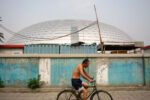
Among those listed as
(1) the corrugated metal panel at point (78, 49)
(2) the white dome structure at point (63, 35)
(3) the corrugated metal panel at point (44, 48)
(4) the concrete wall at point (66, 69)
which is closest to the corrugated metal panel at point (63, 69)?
(4) the concrete wall at point (66, 69)

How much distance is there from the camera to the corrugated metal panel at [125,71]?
866 centimetres

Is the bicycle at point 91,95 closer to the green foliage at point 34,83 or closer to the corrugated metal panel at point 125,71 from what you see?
the green foliage at point 34,83

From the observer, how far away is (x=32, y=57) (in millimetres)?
8672

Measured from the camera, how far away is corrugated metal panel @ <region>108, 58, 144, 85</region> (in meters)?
8.66

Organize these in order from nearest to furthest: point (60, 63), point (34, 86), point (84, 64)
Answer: point (84, 64) → point (34, 86) → point (60, 63)

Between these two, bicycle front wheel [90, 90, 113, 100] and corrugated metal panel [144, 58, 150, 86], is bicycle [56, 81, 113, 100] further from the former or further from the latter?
corrugated metal panel [144, 58, 150, 86]

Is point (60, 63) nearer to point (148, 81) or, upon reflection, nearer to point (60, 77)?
point (60, 77)

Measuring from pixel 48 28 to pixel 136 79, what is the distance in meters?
24.8

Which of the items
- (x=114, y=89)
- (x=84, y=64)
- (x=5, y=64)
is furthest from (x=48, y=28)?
(x=84, y=64)

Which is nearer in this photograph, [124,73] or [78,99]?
[78,99]

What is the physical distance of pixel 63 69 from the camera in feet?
28.3

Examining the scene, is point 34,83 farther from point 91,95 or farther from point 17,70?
point 91,95

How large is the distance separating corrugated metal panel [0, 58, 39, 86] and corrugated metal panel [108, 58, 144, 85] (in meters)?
4.73

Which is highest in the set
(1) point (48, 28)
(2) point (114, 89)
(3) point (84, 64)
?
(1) point (48, 28)
